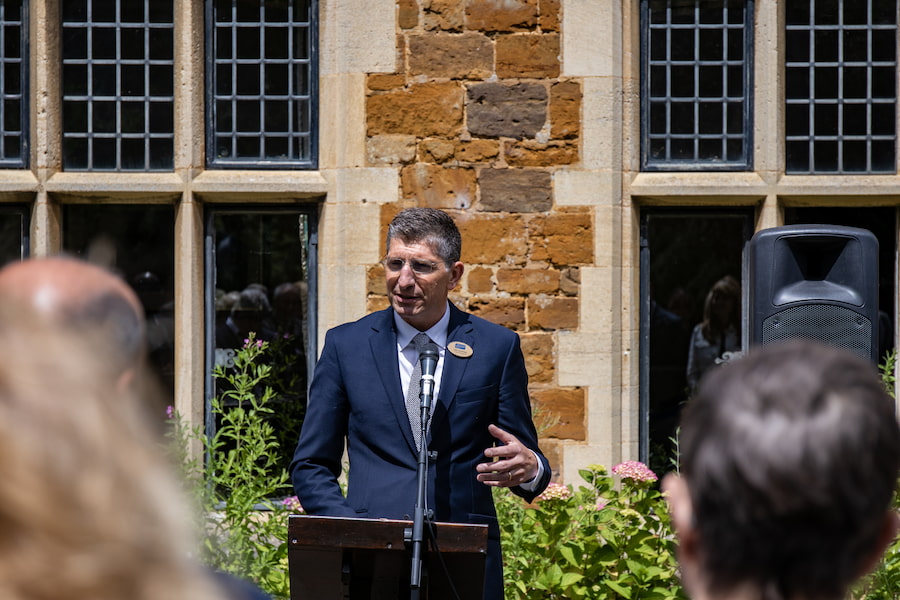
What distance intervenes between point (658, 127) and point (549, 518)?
6.78 feet

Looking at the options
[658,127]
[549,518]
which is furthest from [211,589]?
[658,127]

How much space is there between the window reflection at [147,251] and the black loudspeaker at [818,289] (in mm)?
2877

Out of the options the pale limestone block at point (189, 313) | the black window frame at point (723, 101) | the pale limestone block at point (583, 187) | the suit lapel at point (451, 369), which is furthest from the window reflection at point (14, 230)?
the black window frame at point (723, 101)

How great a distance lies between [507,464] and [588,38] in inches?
110

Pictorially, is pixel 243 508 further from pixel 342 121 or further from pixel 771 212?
pixel 771 212

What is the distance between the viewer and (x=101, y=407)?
2.84ft

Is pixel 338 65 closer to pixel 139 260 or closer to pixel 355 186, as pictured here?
pixel 355 186

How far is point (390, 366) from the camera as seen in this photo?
133 inches

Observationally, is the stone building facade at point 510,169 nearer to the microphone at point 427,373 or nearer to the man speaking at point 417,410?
the man speaking at point 417,410

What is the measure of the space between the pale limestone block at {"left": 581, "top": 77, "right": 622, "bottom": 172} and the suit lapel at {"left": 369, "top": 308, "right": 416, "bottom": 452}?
2100 millimetres

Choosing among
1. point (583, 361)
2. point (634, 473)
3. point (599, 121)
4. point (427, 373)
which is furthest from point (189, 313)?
point (427, 373)

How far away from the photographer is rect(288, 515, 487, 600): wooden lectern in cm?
279

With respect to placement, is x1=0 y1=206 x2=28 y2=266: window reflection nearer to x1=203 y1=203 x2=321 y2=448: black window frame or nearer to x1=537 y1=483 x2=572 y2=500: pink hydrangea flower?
x1=203 y1=203 x2=321 y2=448: black window frame

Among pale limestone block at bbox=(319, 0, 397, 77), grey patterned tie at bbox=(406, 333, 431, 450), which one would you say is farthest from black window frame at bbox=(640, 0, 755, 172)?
grey patterned tie at bbox=(406, 333, 431, 450)
